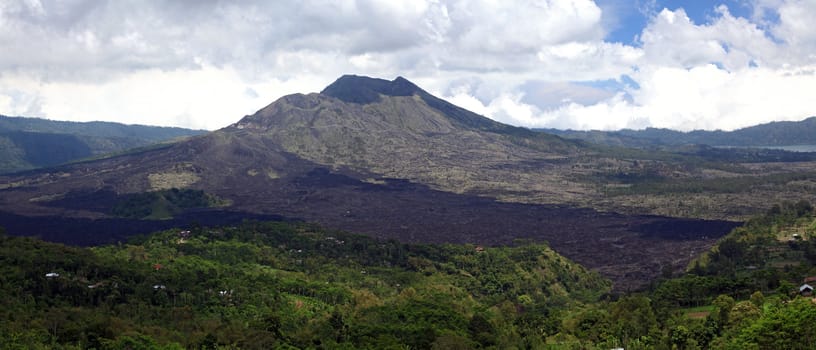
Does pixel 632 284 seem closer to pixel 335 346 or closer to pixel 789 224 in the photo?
pixel 789 224

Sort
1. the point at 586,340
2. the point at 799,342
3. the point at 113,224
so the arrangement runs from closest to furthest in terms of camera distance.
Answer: the point at 799,342 < the point at 586,340 < the point at 113,224

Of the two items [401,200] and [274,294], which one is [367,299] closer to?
[274,294]

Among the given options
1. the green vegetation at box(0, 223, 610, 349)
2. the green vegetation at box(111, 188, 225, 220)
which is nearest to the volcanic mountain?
the green vegetation at box(111, 188, 225, 220)

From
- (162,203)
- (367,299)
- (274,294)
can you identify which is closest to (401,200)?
(162,203)

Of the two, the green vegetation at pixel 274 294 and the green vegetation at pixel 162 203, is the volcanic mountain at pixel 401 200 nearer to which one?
the green vegetation at pixel 162 203

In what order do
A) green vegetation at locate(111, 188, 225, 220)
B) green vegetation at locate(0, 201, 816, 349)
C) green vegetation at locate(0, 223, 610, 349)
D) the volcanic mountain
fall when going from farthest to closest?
green vegetation at locate(111, 188, 225, 220) → the volcanic mountain → green vegetation at locate(0, 223, 610, 349) → green vegetation at locate(0, 201, 816, 349)

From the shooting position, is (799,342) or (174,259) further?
(174,259)

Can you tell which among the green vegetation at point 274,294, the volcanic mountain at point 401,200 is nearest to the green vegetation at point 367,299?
the green vegetation at point 274,294

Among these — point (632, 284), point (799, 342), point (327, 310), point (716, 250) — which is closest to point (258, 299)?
point (327, 310)

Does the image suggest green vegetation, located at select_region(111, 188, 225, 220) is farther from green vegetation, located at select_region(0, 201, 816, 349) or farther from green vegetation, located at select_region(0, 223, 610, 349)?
green vegetation, located at select_region(0, 201, 816, 349)
